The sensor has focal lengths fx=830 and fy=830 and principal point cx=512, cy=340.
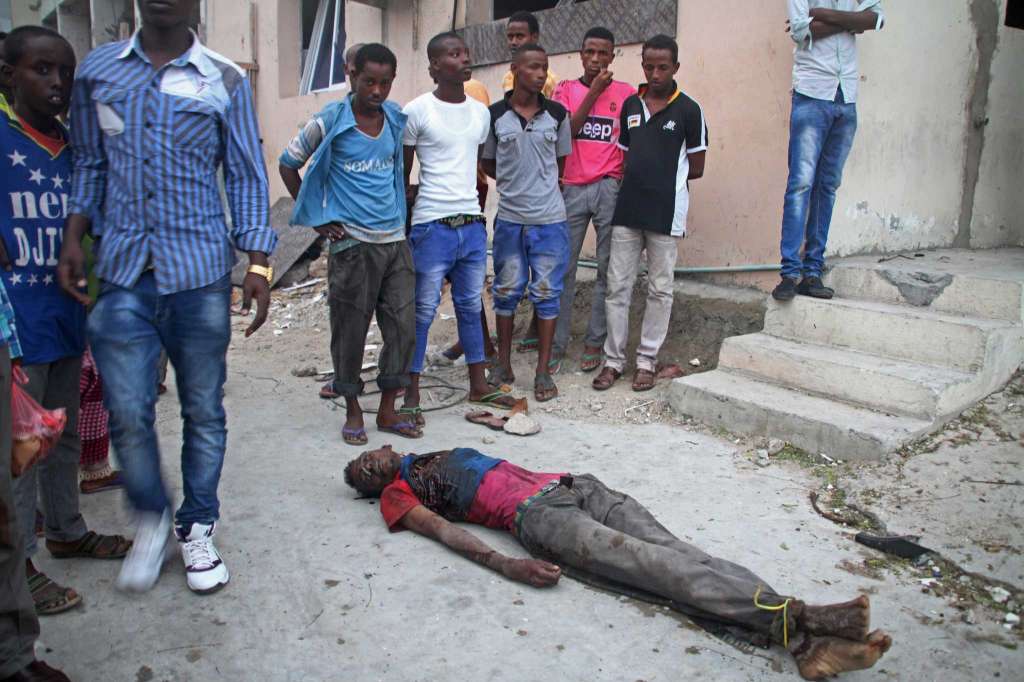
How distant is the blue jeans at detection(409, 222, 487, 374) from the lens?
462 cm

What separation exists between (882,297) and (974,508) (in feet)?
5.88

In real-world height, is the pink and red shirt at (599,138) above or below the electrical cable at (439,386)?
above

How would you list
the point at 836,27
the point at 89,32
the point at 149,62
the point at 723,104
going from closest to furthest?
the point at 149,62 < the point at 836,27 < the point at 723,104 < the point at 89,32

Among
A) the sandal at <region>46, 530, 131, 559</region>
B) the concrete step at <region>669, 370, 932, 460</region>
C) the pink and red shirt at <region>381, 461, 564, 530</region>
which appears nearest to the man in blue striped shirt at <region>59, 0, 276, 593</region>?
the sandal at <region>46, 530, 131, 559</region>

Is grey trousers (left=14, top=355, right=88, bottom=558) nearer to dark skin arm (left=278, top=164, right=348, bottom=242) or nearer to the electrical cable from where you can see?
dark skin arm (left=278, top=164, right=348, bottom=242)

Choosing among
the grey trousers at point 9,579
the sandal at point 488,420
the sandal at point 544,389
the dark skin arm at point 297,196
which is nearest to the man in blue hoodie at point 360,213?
the dark skin arm at point 297,196

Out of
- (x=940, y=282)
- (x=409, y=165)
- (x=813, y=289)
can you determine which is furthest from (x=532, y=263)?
(x=940, y=282)

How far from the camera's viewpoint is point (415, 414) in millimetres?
4613

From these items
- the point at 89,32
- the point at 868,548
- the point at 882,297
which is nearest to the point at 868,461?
the point at 868,548

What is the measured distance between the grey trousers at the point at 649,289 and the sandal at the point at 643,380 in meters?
0.03

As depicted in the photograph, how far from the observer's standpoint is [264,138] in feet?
35.6

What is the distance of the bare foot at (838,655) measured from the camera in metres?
2.26

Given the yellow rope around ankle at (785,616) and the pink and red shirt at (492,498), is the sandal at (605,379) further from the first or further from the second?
the yellow rope around ankle at (785,616)

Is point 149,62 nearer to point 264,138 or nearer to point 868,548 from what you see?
point 868,548
